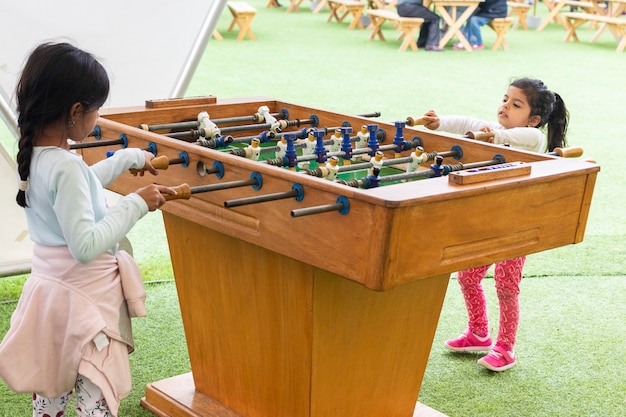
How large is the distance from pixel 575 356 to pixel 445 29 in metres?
9.99

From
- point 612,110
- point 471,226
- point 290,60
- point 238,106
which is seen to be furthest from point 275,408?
point 290,60

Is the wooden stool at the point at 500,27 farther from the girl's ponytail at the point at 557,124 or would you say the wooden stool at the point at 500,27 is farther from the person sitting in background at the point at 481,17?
the girl's ponytail at the point at 557,124

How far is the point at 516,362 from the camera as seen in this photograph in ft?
11.9

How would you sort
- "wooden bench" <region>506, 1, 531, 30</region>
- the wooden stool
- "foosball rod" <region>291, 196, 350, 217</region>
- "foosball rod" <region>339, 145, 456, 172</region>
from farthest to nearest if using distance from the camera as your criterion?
"wooden bench" <region>506, 1, 531, 30</region>, the wooden stool, "foosball rod" <region>339, 145, 456, 172</region>, "foosball rod" <region>291, 196, 350, 217</region>

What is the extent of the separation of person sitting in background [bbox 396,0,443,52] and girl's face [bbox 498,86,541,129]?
29.3 ft

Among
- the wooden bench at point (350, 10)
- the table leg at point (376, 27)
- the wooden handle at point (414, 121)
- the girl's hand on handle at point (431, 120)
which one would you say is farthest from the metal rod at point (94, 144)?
the wooden bench at point (350, 10)

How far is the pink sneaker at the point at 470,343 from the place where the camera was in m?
3.68

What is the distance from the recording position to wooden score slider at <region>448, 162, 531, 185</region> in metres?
2.27

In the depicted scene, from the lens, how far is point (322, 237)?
224 centimetres

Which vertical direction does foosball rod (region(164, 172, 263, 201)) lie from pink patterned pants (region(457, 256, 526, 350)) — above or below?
above

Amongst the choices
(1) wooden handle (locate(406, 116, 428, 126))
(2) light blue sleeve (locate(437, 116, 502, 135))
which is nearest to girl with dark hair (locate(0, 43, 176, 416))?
(1) wooden handle (locate(406, 116, 428, 126))

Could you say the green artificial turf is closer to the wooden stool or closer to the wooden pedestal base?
the wooden pedestal base

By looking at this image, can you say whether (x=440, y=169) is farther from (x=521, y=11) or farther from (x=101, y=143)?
(x=521, y=11)

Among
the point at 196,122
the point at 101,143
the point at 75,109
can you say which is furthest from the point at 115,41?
the point at 75,109
